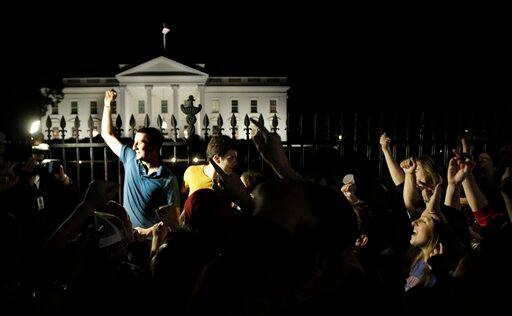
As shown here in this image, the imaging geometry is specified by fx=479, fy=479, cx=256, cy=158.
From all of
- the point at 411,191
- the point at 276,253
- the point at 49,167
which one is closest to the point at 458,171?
the point at 411,191

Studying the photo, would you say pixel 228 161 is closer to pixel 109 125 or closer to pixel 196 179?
pixel 196 179

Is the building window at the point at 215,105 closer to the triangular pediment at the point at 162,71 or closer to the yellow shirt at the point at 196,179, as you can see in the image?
the triangular pediment at the point at 162,71

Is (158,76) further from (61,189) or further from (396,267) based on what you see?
(396,267)

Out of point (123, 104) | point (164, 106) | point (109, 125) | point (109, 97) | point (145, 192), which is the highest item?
point (123, 104)

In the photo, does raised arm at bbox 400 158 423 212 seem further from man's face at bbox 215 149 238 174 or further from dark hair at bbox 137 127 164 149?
dark hair at bbox 137 127 164 149

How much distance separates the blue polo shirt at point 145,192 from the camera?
16.9 ft

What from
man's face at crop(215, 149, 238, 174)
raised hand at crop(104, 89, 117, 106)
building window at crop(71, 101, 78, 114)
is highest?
building window at crop(71, 101, 78, 114)

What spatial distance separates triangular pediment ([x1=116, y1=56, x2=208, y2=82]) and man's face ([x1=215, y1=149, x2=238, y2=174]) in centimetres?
5448

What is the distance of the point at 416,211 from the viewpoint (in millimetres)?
4562

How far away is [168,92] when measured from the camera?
202 feet

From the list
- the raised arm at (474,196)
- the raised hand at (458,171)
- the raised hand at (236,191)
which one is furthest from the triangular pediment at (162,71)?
the raised hand at (236,191)

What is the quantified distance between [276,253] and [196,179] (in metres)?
4.11

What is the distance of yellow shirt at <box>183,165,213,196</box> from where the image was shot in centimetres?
563

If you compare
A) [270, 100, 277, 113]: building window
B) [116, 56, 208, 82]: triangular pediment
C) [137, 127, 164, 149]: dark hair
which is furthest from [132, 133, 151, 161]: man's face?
[270, 100, 277, 113]: building window
